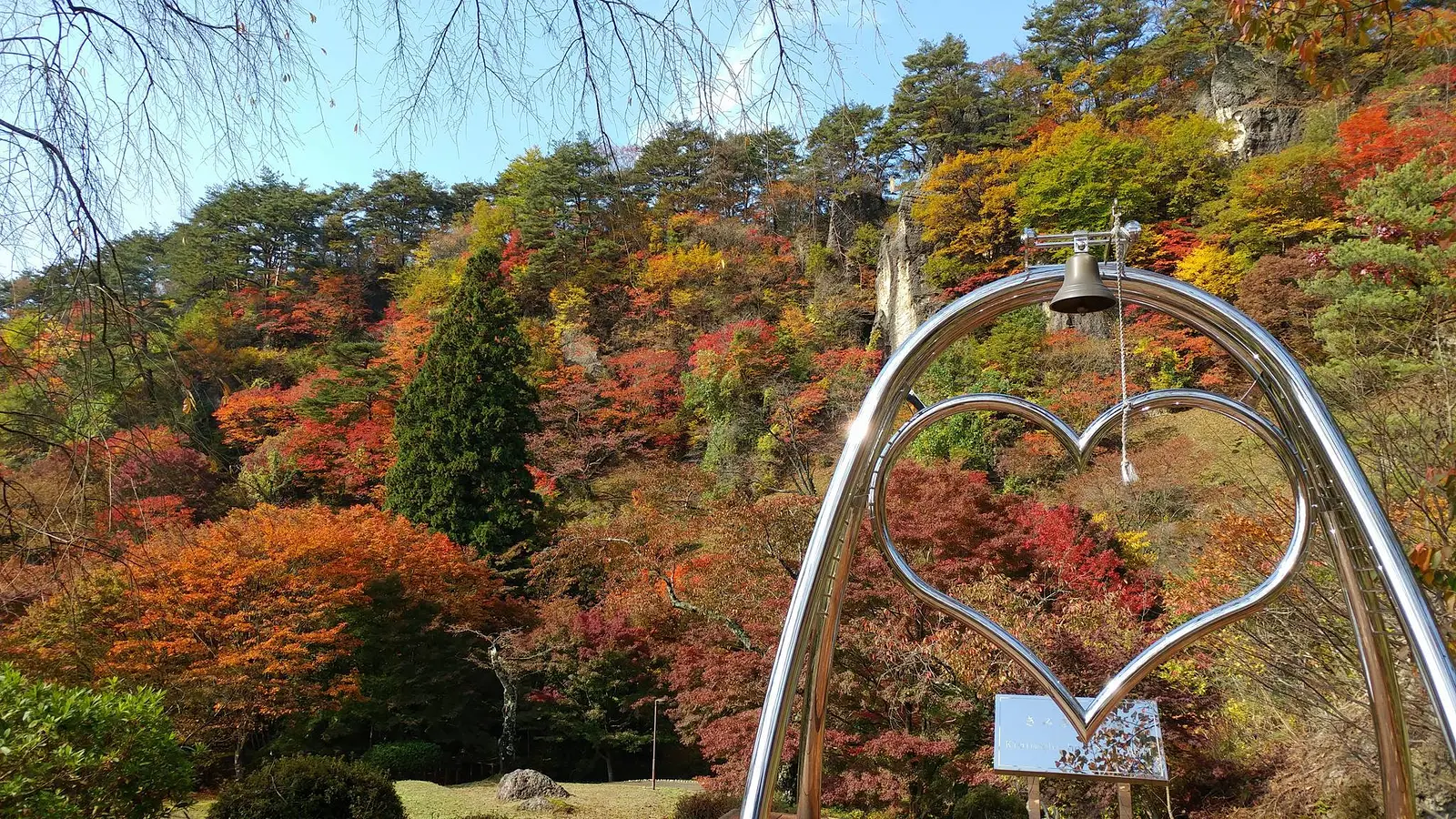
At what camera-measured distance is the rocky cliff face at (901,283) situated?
734 inches

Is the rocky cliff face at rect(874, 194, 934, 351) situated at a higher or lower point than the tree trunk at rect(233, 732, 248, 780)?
higher

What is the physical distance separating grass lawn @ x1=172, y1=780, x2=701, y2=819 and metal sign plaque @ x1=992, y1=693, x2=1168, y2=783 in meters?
6.29

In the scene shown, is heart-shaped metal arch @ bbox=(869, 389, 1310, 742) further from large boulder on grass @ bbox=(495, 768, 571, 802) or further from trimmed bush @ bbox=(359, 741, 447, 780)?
trimmed bush @ bbox=(359, 741, 447, 780)

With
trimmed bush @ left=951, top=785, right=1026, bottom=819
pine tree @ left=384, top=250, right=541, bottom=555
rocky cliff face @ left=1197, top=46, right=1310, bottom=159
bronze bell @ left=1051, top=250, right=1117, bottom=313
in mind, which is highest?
rocky cliff face @ left=1197, top=46, right=1310, bottom=159

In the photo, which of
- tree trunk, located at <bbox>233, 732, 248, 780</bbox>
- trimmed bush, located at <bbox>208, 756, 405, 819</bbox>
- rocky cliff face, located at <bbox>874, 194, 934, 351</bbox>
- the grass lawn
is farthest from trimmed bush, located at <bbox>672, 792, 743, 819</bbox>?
rocky cliff face, located at <bbox>874, 194, 934, 351</bbox>

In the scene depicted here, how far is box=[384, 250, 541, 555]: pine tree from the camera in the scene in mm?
14211

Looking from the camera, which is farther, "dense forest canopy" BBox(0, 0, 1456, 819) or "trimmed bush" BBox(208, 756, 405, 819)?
"trimmed bush" BBox(208, 756, 405, 819)

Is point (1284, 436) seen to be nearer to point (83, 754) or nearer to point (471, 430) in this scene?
point (83, 754)

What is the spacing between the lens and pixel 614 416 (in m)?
18.7

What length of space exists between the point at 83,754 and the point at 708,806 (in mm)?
4765

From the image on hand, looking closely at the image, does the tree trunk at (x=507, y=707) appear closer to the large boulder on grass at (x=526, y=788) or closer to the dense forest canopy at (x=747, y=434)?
the dense forest canopy at (x=747, y=434)

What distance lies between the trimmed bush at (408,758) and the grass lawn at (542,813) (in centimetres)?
67

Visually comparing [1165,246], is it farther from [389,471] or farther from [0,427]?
[0,427]

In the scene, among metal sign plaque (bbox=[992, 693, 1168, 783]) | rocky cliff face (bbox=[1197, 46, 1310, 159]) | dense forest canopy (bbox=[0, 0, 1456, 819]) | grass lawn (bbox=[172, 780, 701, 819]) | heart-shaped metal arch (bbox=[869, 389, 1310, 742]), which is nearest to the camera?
heart-shaped metal arch (bbox=[869, 389, 1310, 742])
